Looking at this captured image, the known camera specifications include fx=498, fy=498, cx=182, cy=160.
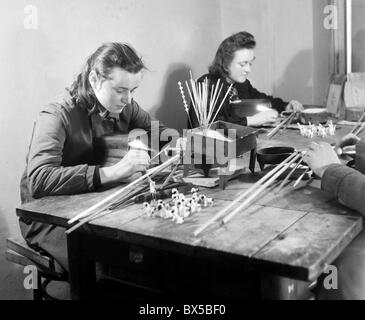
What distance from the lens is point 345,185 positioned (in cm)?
189

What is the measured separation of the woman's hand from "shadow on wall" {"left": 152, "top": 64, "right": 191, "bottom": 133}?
2014mm

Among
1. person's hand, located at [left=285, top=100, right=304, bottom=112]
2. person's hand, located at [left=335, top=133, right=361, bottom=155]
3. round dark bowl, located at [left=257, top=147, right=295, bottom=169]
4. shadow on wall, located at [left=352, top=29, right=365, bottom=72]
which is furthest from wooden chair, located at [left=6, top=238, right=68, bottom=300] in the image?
shadow on wall, located at [left=352, top=29, right=365, bottom=72]

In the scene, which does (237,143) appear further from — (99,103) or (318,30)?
(318,30)

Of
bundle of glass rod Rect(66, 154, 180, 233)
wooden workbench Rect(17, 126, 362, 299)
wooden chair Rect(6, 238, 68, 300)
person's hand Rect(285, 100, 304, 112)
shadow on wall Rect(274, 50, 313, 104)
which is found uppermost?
shadow on wall Rect(274, 50, 313, 104)

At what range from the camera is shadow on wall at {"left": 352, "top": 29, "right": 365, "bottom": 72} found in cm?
474

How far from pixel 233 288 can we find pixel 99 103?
136cm

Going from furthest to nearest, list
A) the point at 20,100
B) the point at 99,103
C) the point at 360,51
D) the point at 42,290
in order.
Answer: the point at 360,51
the point at 20,100
the point at 99,103
the point at 42,290

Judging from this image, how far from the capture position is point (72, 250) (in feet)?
6.61

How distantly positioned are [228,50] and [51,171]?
2487 millimetres

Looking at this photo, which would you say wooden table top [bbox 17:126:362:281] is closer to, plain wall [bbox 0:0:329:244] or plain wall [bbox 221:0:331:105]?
plain wall [bbox 0:0:329:244]

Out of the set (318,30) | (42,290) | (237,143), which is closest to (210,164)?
(237,143)

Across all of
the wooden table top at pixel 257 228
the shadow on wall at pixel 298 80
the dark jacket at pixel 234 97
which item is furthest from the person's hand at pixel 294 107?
the wooden table top at pixel 257 228

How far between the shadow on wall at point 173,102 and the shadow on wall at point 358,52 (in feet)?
5.32
